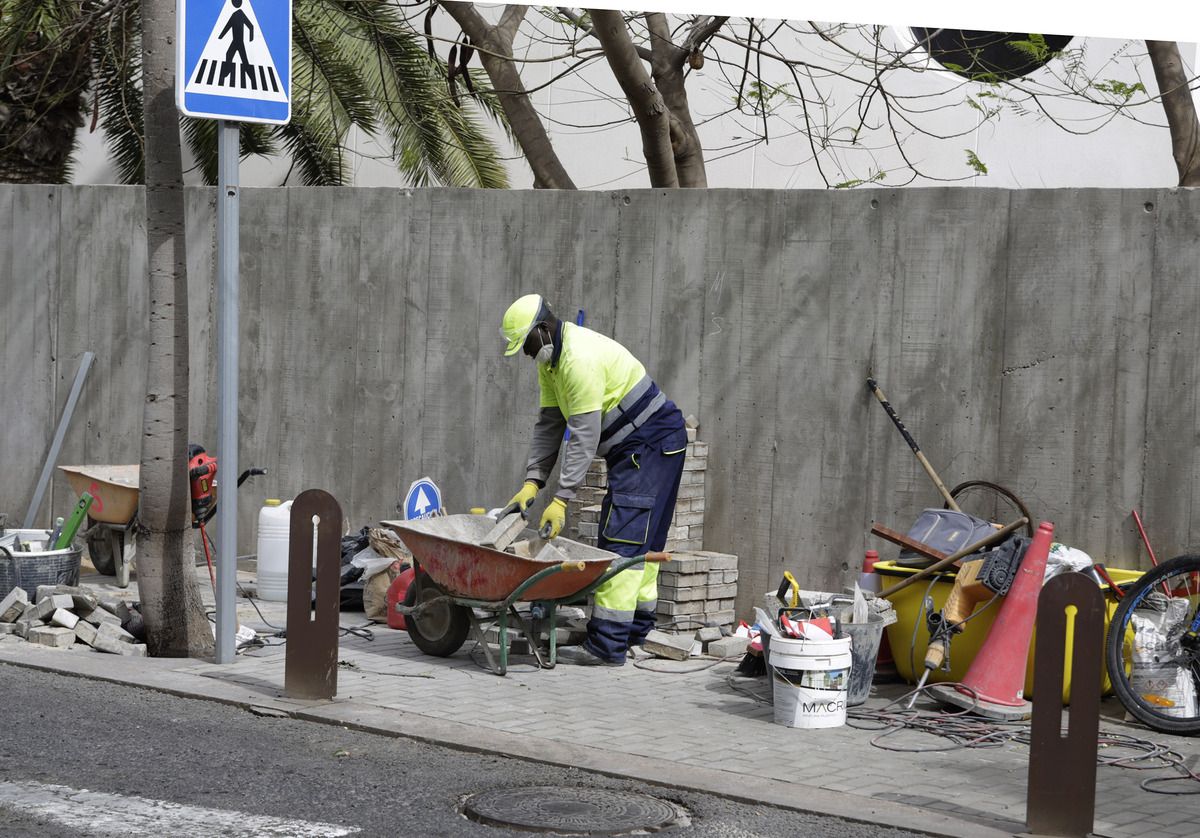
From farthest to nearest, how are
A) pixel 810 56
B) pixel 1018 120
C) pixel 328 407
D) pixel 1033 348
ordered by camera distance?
pixel 810 56 → pixel 1018 120 → pixel 328 407 → pixel 1033 348

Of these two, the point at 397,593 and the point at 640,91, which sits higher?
the point at 640,91

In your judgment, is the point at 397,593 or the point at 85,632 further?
the point at 397,593

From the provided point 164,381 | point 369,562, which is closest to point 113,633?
point 164,381

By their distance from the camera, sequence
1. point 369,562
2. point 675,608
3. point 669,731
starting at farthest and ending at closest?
point 369,562 → point 675,608 → point 669,731

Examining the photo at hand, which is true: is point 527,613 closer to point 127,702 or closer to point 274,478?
point 127,702

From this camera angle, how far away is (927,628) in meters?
7.79

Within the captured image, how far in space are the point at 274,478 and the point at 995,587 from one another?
6.01 metres

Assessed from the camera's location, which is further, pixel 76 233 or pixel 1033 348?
pixel 76 233

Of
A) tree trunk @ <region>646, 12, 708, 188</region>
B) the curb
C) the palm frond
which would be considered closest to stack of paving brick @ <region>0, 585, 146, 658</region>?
the curb

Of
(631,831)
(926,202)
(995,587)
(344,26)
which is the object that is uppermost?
(344,26)

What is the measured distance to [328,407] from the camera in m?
11.3

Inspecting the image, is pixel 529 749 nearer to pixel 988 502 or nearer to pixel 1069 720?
pixel 1069 720

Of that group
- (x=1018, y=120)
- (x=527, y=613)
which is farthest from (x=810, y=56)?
(x=527, y=613)

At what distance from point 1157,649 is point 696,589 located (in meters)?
2.79
